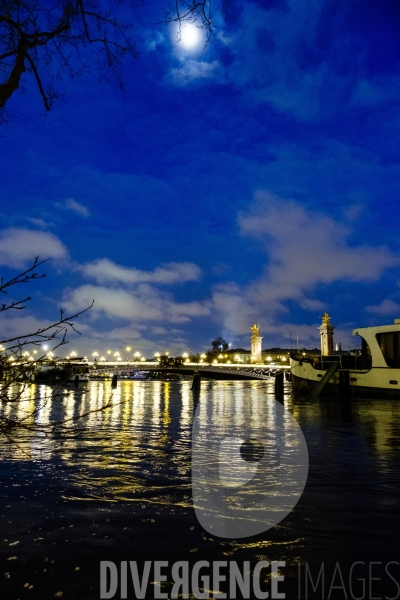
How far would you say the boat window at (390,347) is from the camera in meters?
31.9

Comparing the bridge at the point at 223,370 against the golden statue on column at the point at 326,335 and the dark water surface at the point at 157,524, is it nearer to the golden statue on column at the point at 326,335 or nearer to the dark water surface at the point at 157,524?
the golden statue on column at the point at 326,335

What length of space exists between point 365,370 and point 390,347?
3.63 m

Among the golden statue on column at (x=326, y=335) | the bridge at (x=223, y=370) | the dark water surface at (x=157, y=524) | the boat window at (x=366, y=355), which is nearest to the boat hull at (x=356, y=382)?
the boat window at (x=366, y=355)

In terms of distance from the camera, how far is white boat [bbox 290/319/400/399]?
3234 cm

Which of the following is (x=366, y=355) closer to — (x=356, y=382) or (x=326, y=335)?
(x=356, y=382)

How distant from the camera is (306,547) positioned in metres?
5.26

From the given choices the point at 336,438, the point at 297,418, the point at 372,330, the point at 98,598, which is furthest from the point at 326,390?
the point at 98,598

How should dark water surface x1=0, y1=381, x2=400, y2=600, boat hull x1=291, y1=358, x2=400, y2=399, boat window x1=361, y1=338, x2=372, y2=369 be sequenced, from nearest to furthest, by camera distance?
dark water surface x1=0, y1=381, x2=400, y2=600
boat hull x1=291, y1=358, x2=400, y2=399
boat window x1=361, y1=338, x2=372, y2=369

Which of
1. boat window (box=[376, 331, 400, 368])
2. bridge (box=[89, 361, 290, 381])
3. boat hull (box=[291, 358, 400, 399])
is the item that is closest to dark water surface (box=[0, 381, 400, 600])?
boat window (box=[376, 331, 400, 368])

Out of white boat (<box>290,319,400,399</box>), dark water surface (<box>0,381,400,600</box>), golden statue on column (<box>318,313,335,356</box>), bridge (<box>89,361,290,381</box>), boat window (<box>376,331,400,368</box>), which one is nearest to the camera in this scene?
dark water surface (<box>0,381,400,600</box>)

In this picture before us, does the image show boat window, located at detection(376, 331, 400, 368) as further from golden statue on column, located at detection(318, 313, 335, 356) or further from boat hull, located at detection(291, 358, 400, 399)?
golden statue on column, located at detection(318, 313, 335, 356)

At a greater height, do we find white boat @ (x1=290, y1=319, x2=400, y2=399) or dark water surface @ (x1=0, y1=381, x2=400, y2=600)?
white boat @ (x1=290, y1=319, x2=400, y2=399)

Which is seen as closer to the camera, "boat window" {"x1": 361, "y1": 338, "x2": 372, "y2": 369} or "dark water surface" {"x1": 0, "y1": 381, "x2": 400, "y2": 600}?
"dark water surface" {"x1": 0, "y1": 381, "x2": 400, "y2": 600}

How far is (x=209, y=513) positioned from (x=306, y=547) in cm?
174
